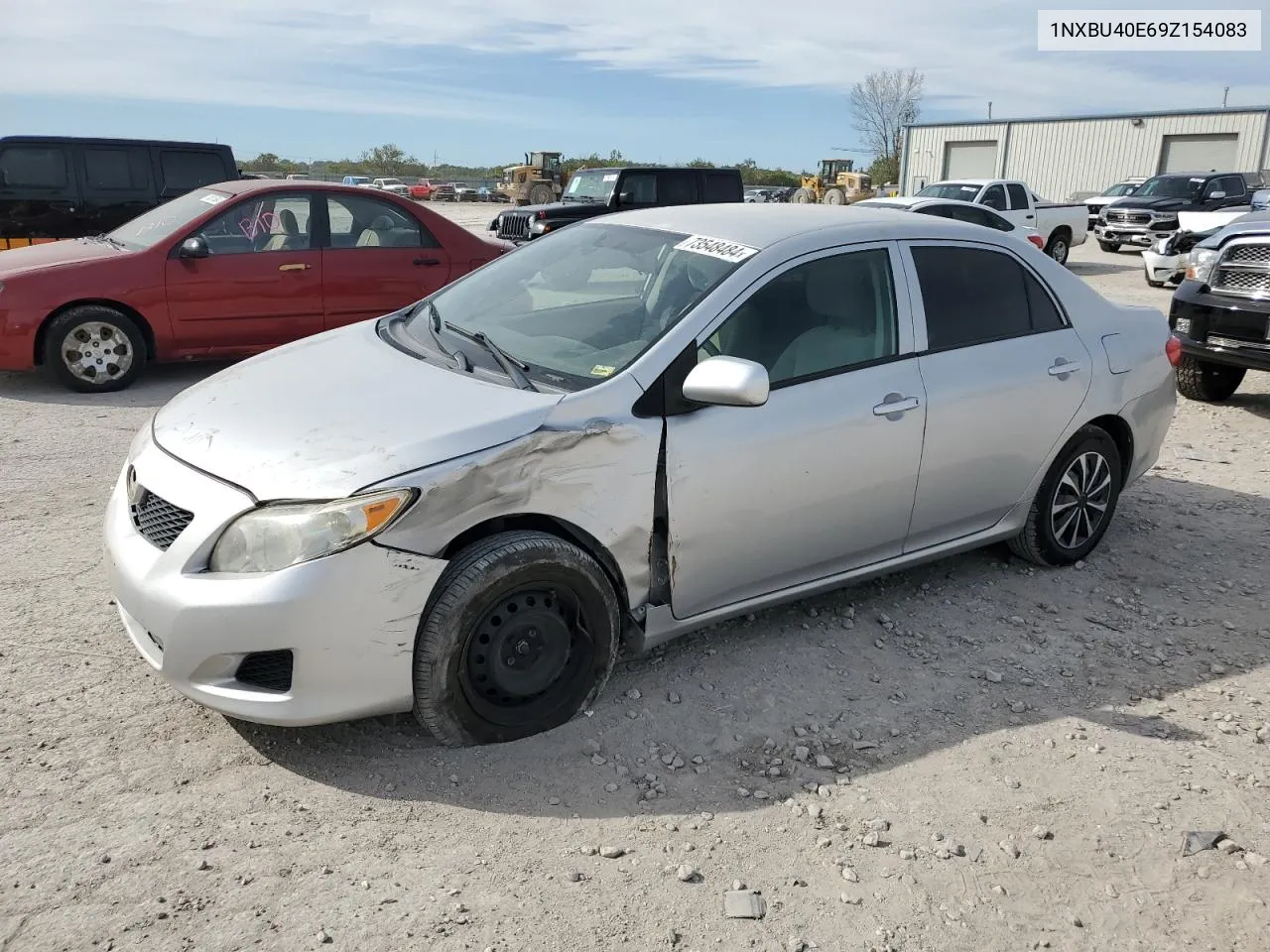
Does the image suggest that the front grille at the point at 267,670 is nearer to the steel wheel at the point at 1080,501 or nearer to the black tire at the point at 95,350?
the steel wheel at the point at 1080,501

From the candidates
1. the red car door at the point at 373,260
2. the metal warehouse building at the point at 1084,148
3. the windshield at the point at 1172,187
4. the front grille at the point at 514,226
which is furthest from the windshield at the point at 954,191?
the metal warehouse building at the point at 1084,148

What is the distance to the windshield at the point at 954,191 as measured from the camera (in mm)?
18766

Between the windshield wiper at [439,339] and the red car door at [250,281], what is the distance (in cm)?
428

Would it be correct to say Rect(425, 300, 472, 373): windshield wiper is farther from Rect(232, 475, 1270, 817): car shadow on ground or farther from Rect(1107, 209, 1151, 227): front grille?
Rect(1107, 209, 1151, 227): front grille

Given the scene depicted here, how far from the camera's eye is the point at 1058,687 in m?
3.89

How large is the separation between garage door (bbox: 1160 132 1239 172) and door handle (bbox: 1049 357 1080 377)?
4376cm

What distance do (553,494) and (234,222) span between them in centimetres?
608

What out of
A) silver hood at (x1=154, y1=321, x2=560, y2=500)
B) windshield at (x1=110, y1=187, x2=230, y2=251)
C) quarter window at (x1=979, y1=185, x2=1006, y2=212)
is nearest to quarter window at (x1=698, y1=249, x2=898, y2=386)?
A: silver hood at (x1=154, y1=321, x2=560, y2=500)

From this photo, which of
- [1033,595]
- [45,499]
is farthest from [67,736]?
[1033,595]

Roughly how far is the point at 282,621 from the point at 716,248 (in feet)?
6.69

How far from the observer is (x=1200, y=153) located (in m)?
42.3

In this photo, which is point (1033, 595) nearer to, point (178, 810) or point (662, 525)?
point (662, 525)

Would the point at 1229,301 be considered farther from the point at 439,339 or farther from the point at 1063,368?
the point at 439,339

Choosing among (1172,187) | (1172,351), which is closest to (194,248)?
(1172,351)
